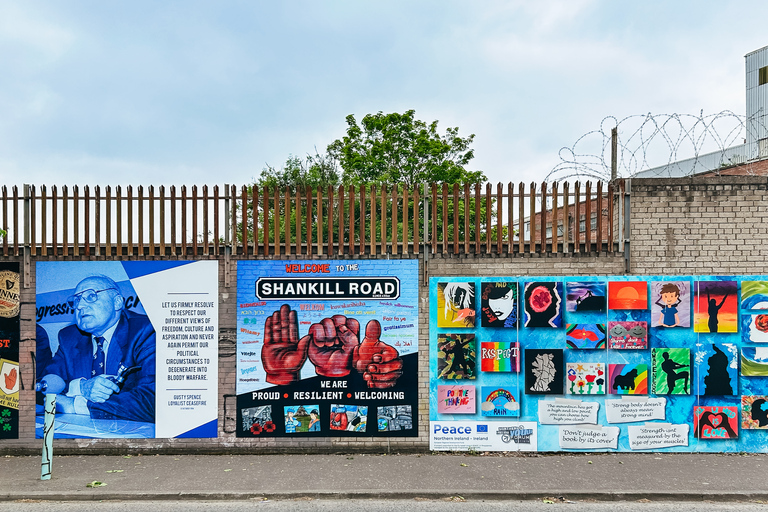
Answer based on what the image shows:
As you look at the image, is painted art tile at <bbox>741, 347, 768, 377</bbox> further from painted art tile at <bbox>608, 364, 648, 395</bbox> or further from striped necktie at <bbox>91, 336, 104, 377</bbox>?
striped necktie at <bbox>91, 336, 104, 377</bbox>

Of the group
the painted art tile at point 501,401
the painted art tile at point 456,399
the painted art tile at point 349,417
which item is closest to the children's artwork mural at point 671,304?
the painted art tile at point 501,401

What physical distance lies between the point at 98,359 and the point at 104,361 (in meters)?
0.10

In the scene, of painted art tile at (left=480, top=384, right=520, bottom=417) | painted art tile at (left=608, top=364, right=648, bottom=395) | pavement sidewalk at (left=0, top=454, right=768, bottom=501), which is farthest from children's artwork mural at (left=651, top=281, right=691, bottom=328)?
painted art tile at (left=480, top=384, right=520, bottom=417)

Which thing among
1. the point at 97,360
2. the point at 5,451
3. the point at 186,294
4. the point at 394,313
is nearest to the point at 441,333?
the point at 394,313

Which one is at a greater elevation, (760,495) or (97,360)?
(97,360)

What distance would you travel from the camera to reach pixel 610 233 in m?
9.66

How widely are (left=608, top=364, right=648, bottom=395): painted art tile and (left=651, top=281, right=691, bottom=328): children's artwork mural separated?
2.37ft

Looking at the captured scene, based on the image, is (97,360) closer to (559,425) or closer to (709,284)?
(559,425)

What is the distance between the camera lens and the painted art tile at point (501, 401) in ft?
31.2

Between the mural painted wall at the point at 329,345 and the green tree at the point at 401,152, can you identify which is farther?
the green tree at the point at 401,152

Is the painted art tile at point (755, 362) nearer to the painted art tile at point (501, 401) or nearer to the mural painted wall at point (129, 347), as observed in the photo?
the painted art tile at point (501, 401)

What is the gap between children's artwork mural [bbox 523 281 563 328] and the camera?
9547 mm

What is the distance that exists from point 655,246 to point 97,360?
868 cm

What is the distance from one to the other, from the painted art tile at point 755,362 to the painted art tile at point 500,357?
3410 mm
